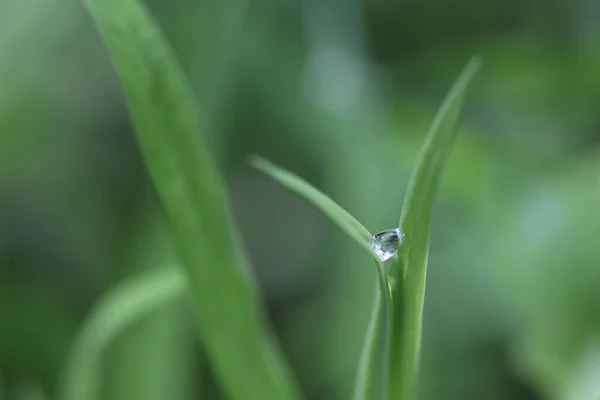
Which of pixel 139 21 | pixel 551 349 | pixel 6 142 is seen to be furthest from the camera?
pixel 6 142

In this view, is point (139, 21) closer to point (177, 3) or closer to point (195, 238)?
point (195, 238)

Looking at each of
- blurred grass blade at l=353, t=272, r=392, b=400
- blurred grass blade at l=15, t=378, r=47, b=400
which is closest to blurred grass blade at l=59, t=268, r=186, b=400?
blurred grass blade at l=15, t=378, r=47, b=400

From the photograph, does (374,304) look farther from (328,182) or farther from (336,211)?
(328,182)

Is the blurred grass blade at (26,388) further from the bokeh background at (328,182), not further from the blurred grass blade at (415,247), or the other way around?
the blurred grass blade at (415,247)

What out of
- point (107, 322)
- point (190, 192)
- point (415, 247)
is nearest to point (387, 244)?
point (415, 247)

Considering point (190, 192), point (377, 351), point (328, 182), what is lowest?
point (377, 351)

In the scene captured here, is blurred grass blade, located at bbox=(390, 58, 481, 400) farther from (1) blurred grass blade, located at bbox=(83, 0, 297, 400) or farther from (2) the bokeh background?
(2) the bokeh background

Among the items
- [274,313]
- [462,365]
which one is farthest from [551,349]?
[274,313]
